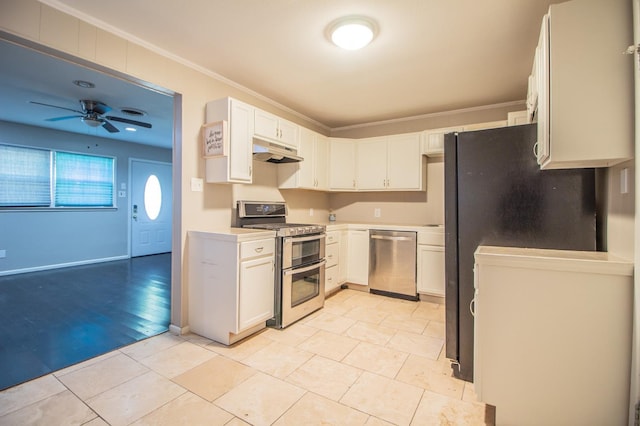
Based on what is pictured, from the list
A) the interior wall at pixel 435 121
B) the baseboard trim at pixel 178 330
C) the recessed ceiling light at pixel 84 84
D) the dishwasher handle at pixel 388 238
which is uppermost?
the recessed ceiling light at pixel 84 84

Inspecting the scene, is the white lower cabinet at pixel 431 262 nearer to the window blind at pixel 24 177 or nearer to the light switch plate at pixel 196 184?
the light switch plate at pixel 196 184

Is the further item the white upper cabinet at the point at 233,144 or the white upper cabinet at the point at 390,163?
the white upper cabinet at the point at 390,163


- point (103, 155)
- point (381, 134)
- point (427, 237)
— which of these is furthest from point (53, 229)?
point (427, 237)

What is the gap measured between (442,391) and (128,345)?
7.95 feet

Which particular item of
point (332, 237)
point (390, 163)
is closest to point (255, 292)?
point (332, 237)

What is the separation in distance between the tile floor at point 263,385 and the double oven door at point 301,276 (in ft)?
0.88

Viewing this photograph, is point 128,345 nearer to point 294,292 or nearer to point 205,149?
point 294,292

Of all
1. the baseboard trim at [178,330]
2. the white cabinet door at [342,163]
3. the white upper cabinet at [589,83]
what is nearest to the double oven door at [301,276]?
the baseboard trim at [178,330]

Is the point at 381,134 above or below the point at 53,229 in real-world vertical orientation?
above

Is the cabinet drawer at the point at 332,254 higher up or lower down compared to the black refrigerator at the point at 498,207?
lower down

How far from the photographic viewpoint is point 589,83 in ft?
4.52

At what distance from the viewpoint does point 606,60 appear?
4.44 feet

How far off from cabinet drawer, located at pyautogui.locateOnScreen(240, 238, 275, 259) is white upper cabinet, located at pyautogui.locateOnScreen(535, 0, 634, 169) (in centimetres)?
211

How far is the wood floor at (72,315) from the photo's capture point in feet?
7.40
